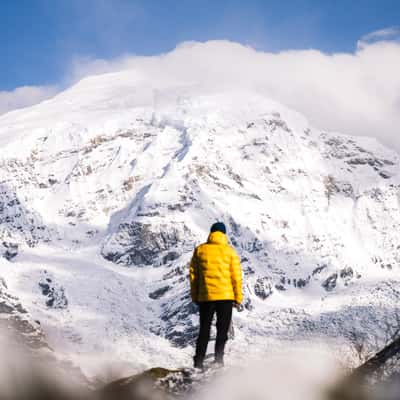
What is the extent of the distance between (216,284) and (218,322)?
2.68ft

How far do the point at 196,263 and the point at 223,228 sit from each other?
2.93 feet

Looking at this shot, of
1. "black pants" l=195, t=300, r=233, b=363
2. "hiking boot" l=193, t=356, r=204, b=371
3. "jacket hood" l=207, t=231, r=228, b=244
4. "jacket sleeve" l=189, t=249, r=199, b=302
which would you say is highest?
"jacket hood" l=207, t=231, r=228, b=244

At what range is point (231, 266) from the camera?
15641mm

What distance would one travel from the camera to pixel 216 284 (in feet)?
50.6

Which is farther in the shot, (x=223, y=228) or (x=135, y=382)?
(x=223, y=228)

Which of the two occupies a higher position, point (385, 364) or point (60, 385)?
point (385, 364)

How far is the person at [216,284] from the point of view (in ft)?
50.7

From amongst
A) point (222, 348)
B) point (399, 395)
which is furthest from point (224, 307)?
point (399, 395)

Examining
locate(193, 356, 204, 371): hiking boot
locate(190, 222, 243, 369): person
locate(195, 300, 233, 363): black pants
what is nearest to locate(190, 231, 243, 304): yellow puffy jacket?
locate(190, 222, 243, 369): person

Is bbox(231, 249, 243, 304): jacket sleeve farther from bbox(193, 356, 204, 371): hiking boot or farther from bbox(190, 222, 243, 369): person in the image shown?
bbox(193, 356, 204, 371): hiking boot

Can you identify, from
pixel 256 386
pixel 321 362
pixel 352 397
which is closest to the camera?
pixel 352 397

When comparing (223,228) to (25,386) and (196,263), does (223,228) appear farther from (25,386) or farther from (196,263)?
(25,386)

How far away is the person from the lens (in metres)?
15.4

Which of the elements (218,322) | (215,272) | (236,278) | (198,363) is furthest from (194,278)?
(198,363)
